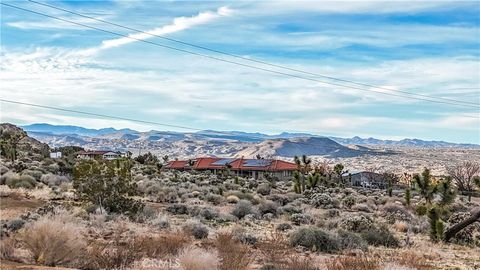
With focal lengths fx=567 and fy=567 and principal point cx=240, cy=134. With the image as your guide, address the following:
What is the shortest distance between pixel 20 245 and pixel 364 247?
481 inches

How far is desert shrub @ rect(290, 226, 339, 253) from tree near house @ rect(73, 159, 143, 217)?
825 centimetres

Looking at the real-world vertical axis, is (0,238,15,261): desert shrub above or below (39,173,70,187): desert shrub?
above

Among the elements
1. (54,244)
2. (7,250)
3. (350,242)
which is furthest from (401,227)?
(7,250)

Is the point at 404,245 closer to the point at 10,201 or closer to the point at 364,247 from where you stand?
the point at 364,247

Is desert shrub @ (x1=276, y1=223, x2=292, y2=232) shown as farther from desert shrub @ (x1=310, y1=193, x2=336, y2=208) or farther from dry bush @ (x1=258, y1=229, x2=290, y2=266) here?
desert shrub @ (x1=310, y1=193, x2=336, y2=208)

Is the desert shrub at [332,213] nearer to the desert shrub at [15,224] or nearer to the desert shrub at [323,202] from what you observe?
the desert shrub at [323,202]

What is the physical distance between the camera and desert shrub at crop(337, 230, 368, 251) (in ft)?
68.5

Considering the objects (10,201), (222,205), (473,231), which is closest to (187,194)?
(222,205)

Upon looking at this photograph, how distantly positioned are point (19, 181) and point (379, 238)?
81.7 feet

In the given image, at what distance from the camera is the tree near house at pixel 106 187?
2583 centimetres

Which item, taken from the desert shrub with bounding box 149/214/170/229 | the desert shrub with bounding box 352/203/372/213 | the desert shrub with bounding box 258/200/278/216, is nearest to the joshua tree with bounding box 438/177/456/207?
the desert shrub with bounding box 352/203/372/213

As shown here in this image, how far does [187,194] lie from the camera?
41.2 m

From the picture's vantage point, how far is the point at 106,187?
26.2 m

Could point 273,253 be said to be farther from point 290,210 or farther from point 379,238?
point 290,210
